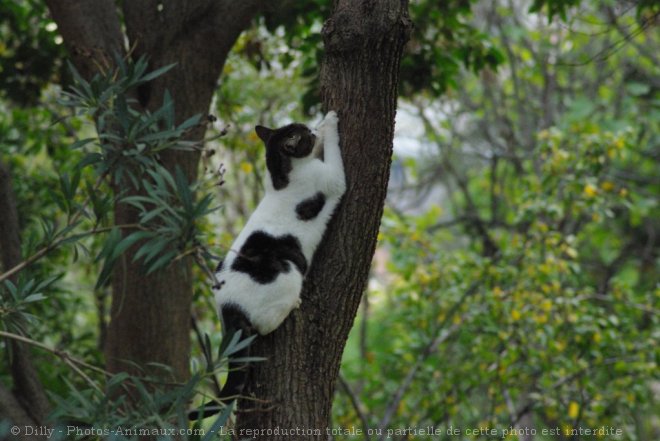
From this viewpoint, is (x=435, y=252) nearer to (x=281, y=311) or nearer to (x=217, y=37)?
(x=217, y=37)

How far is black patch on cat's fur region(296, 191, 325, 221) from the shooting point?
2.86 m

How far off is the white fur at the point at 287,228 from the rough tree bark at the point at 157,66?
84 cm

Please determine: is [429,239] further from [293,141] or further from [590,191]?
[293,141]

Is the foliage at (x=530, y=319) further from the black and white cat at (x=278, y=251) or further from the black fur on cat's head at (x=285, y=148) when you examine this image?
the black and white cat at (x=278, y=251)

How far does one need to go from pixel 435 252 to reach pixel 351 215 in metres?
3.57

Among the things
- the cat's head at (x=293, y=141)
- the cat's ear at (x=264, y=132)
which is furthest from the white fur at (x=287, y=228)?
the cat's ear at (x=264, y=132)

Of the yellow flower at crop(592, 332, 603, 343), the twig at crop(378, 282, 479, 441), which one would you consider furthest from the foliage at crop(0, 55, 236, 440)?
the yellow flower at crop(592, 332, 603, 343)

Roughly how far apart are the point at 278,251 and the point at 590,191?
10.1 ft

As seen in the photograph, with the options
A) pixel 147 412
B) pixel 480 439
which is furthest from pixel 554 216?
pixel 147 412

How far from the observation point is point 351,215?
258 cm

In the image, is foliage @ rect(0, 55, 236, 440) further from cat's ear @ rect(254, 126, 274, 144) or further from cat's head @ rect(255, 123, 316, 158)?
cat's ear @ rect(254, 126, 274, 144)

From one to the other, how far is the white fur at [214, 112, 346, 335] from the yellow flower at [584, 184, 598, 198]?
2.66 m

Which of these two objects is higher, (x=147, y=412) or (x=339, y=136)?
(x=339, y=136)

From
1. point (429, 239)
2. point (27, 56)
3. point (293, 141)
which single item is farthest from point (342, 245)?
point (429, 239)
